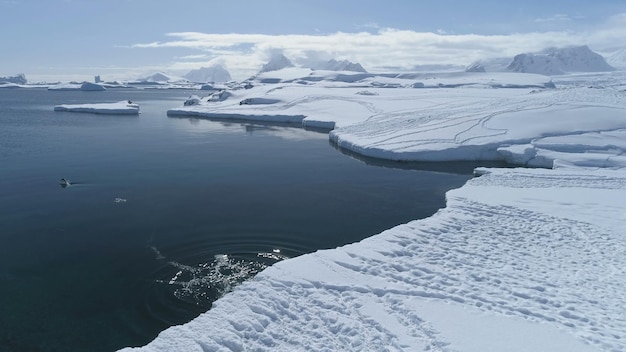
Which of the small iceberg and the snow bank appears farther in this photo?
the small iceberg

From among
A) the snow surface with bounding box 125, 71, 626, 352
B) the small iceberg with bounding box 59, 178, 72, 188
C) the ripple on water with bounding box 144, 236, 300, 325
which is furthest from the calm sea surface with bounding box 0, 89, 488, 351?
the snow surface with bounding box 125, 71, 626, 352

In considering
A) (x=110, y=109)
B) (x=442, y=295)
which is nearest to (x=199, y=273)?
(x=442, y=295)

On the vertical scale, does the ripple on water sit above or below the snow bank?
below

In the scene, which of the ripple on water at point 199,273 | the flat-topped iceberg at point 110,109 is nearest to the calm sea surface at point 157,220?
the ripple on water at point 199,273

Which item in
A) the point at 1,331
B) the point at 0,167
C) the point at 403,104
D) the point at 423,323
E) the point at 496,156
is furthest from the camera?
the point at 403,104

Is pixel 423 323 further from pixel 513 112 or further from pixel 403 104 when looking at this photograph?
pixel 403 104

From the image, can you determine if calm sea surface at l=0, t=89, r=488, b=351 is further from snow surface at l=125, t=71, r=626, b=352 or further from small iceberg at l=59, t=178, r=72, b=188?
snow surface at l=125, t=71, r=626, b=352

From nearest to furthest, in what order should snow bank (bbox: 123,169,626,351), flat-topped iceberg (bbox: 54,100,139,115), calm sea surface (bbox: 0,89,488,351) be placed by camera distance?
snow bank (bbox: 123,169,626,351) < calm sea surface (bbox: 0,89,488,351) < flat-topped iceberg (bbox: 54,100,139,115)

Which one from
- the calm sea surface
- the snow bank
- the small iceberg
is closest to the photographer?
the snow bank

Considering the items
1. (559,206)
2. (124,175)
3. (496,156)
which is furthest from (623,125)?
(124,175)
